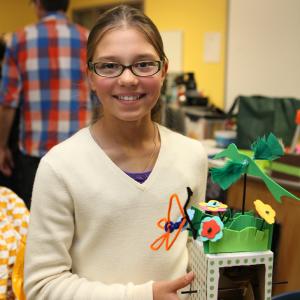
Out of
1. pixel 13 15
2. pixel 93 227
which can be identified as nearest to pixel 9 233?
pixel 93 227

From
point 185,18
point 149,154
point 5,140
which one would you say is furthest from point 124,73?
point 185,18

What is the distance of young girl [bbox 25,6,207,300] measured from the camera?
2.79 ft

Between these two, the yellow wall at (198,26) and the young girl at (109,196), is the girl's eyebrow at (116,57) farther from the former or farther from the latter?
the yellow wall at (198,26)

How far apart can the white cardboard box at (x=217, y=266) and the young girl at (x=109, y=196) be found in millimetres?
120

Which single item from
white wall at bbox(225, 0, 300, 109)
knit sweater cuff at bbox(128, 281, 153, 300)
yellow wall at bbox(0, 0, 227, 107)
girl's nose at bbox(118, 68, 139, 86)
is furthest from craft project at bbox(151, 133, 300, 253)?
yellow wall at bbox(0, 0, 227, 107)

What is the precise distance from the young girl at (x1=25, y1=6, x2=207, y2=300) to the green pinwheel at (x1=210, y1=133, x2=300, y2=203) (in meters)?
0.19

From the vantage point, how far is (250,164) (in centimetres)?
76

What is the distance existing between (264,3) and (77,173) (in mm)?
2310

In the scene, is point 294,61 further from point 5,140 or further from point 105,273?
point 105,273

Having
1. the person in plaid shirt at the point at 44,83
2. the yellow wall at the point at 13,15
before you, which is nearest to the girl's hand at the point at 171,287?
the person in plaid shirt at the point at 44,83

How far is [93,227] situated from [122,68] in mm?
358

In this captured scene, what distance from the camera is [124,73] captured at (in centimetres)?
87

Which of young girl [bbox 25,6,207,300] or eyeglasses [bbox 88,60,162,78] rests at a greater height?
eyeglasses [bbox 88,60,162,78]

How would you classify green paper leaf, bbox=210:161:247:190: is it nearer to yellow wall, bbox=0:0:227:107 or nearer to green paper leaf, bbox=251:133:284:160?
green paper leaf, bbox=251:133:284:160
